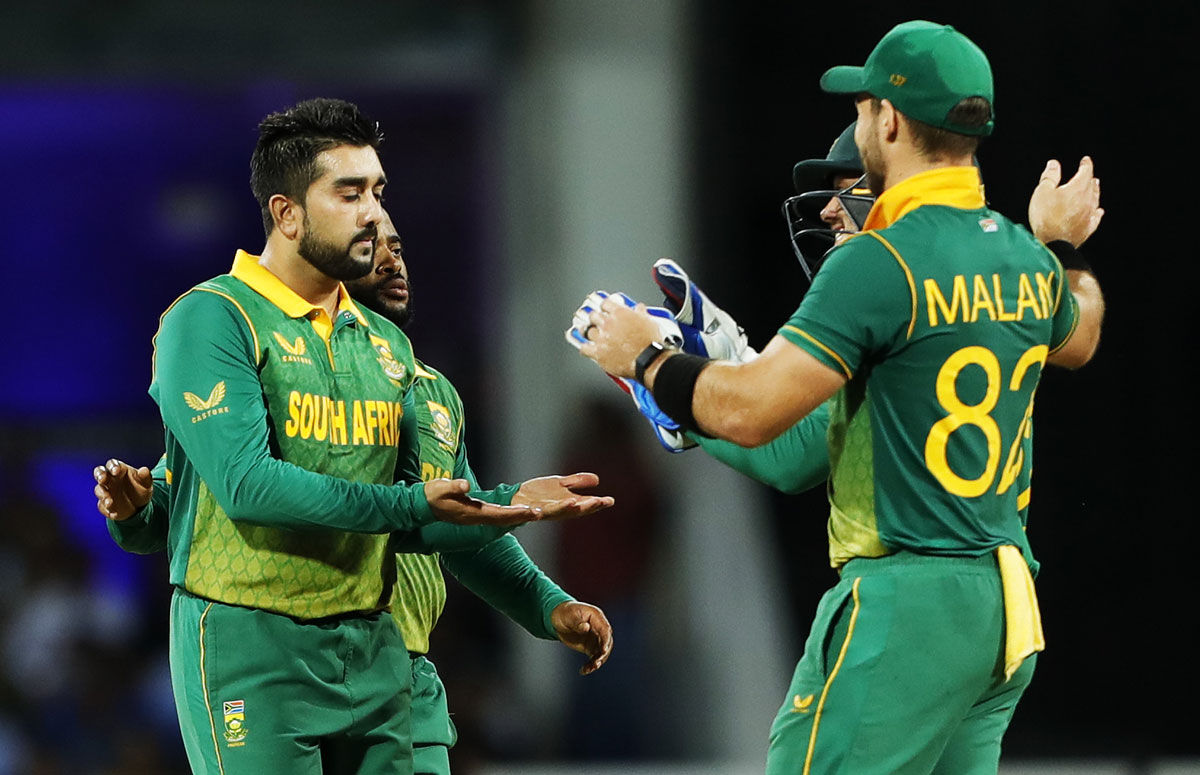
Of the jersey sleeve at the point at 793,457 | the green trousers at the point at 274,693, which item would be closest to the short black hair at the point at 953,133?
the jersey sleeve at the point at 793,457

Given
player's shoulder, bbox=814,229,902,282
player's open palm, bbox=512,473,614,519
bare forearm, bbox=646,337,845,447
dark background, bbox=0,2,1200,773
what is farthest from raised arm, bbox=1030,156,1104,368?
dark background, bbox=0,2,1200,773

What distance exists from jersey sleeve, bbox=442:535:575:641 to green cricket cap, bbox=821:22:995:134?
1.15m

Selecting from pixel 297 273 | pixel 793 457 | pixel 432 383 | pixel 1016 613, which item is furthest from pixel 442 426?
pixel 1016 613

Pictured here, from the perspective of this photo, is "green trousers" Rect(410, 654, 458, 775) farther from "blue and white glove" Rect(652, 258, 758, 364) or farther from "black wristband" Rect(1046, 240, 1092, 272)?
"black wristband" Rect(1046, 240, 1092, 272)

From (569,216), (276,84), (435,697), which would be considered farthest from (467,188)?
(435,697)

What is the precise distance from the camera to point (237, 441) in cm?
269

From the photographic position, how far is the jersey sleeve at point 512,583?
10.8 feet

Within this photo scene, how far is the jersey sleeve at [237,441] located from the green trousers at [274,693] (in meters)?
0.21

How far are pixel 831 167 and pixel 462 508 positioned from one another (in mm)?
1227

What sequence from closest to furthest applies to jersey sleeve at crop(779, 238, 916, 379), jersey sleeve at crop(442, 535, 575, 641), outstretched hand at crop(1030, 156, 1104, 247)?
jersey sleeve at crop(779, 238, 916, 379)
outstretched hand at crop(1030, 156, 1104, 247)
jersey sleeve at crop(442, 535, 575, 641)

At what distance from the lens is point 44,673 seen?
6.93m

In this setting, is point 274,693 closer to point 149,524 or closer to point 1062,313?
point 149,524

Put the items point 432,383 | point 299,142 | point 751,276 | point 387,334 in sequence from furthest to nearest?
point 751,276 < point 432,383 < point 387,334 < point 299,142

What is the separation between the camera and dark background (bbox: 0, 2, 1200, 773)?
274 inches
